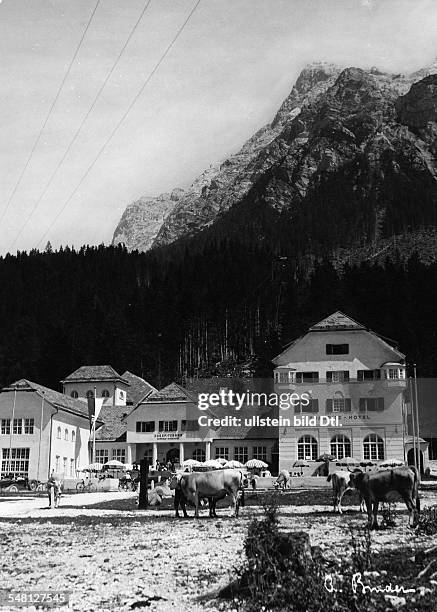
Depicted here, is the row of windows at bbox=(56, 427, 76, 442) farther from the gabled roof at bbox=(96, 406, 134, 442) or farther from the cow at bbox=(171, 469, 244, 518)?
the cow at bbox=(171, 469, 244, 518)

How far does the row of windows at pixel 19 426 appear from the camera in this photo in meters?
81.8

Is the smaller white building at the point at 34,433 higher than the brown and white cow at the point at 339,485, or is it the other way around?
the smaller white building at the point at 34,433

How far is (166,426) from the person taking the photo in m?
86.6

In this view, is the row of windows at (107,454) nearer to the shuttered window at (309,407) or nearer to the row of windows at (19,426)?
the row of windows at (19,426)

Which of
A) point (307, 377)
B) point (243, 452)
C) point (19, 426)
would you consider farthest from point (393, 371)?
point (19, 426)

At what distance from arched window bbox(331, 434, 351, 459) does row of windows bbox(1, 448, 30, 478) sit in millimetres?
31870

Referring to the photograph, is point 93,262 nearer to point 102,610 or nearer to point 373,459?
point 373,459

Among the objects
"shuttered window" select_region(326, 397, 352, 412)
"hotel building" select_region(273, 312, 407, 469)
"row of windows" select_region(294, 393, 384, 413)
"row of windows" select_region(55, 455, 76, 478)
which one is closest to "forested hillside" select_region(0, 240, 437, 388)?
"hotel building" select_region(273, 312, 407, 469)

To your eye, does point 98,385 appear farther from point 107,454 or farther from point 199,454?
point 199,454

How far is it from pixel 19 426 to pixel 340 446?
3398cm

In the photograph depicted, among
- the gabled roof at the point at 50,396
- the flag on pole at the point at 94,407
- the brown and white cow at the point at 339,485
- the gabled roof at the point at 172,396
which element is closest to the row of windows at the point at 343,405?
the gabled roof at the point at 172,396

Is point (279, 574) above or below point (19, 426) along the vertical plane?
below

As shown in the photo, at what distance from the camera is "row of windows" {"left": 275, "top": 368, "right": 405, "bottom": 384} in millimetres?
76750

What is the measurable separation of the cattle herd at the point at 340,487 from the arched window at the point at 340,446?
137ft
